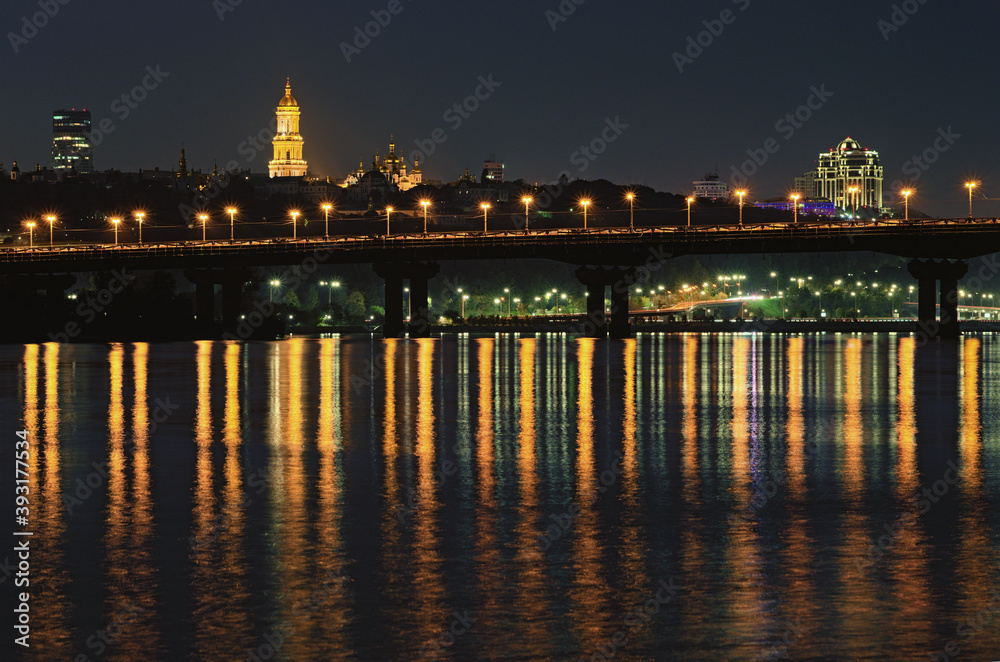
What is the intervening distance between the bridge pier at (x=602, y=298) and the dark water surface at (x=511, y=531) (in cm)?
9946

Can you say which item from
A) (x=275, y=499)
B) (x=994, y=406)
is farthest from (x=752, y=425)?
(x=275, y=499)

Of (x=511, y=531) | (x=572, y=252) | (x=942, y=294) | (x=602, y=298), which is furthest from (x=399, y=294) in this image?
(x=511, y=531)

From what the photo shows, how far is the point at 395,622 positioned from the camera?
15.2 meters

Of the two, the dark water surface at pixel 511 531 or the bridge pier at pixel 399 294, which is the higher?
the bridge pier at pixel 399 294

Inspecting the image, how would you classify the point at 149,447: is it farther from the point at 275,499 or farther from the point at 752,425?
the point at 752,425

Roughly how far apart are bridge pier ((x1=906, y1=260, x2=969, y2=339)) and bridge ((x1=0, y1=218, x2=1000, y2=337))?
93 millimetres

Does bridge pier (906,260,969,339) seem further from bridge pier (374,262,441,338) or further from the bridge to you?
bridge pier (374,262,441,338)

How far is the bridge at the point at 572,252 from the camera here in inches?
5418

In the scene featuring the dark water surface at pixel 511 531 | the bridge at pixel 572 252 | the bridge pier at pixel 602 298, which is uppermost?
the bridge at pixel 572 252

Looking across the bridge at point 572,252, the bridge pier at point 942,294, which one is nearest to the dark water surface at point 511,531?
the bridge pier at point 942,294

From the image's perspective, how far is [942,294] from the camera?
14088 centimetres

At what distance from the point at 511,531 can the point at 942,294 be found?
127799 mm

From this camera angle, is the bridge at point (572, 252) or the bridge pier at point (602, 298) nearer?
the bridge at point (572, 252)

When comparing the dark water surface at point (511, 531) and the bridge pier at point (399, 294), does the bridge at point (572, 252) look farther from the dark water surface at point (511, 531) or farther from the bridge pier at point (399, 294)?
the dark water surface at point (511, 531)
